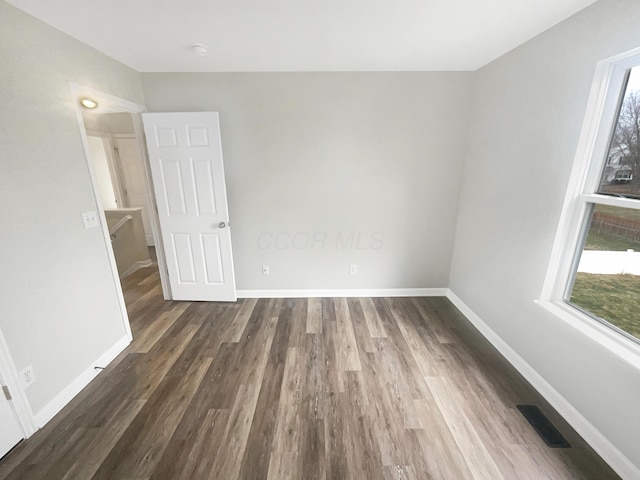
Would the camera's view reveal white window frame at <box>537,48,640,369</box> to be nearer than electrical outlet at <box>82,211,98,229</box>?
Yes

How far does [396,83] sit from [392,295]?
7.80 ft

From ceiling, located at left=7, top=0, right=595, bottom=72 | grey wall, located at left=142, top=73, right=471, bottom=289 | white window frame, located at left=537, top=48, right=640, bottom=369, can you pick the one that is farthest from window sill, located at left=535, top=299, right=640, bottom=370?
ceiling, located at left=7, top=0, right=595, bottom=72

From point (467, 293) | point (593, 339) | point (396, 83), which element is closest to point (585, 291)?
point (593, 339)

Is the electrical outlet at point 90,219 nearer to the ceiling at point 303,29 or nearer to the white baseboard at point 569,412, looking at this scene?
the ceiling at point 303,29

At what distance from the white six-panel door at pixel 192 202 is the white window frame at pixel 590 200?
2.85 meters

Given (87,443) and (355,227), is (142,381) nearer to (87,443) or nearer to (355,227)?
→ (87,443)

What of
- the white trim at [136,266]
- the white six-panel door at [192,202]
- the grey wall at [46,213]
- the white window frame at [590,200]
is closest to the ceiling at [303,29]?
the grey wall at [46,213]

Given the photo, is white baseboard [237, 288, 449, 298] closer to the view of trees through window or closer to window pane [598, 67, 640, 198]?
the view of trees through window

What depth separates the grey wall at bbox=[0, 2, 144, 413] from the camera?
56.9 inches

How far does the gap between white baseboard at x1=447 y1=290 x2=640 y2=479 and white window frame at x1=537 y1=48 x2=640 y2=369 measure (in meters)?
0.50

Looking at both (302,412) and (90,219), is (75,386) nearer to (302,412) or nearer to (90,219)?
(90,219)

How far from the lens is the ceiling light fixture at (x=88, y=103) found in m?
1.93

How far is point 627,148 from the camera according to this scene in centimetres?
142

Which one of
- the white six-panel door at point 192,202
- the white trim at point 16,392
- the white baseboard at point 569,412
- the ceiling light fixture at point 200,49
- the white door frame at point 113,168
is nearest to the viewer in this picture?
the white baseboard at point 569,412
